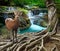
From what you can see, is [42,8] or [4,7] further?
[4,7]

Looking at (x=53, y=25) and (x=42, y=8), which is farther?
(x=42, y=8)

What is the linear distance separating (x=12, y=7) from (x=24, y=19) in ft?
3.63

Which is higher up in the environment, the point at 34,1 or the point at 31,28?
the point at 34,1

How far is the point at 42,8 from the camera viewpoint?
13.1 meters

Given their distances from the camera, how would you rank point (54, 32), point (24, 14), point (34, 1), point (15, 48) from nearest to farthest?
point (15, 48) → point (54, 32) → point (34, 1) → point (24, 14)

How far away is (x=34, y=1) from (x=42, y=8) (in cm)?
66

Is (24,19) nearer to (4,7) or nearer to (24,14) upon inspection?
(24,14)

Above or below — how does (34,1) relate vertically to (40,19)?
above

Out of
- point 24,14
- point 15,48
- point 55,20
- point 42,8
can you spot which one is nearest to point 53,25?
point 55,20

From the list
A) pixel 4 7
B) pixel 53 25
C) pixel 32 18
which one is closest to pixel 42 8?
pixel 32 18

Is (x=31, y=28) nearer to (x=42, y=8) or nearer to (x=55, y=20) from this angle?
(x=42, y=8)

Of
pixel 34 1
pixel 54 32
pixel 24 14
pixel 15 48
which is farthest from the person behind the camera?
pixel 24 14

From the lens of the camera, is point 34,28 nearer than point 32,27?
Yes

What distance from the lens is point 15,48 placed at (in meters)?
6.35
